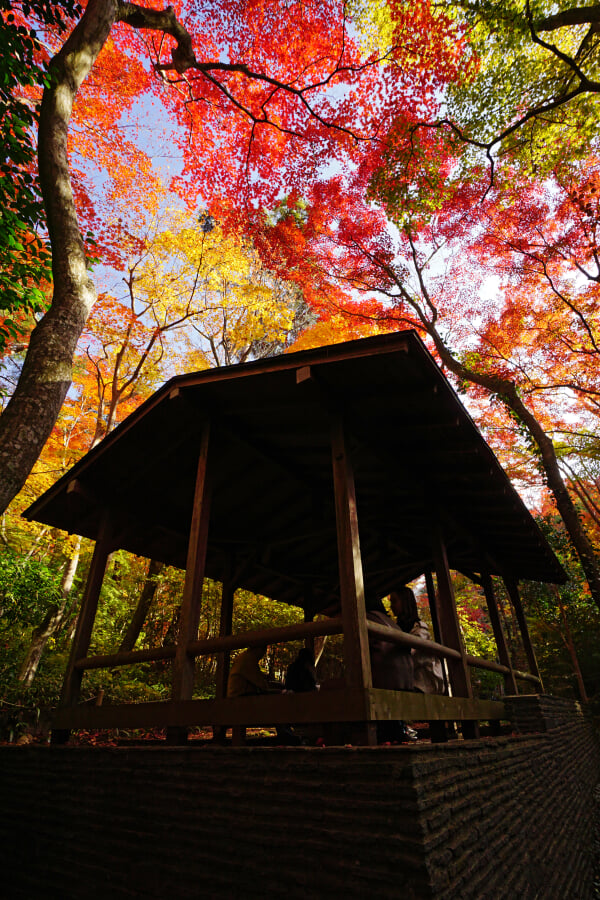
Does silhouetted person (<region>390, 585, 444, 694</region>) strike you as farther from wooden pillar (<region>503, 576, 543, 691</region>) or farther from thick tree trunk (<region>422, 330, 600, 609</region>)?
thick tree trunk (<region>422, 330, 600, 609</region>)

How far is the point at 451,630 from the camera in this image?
214 inches

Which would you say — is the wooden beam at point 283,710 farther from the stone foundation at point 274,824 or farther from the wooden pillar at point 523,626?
the wooden pillar at point 523,626

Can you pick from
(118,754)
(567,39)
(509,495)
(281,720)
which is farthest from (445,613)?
(567,39)

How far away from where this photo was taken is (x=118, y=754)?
3.56 meters

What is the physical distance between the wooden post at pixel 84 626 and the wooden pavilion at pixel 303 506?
2 centimetres

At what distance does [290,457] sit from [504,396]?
33.7 ft

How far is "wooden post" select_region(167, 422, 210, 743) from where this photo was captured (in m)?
3.79

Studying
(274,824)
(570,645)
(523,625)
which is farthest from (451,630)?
(570,645)

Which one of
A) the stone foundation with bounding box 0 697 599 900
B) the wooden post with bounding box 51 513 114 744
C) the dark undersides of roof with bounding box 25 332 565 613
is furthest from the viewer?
the wooden post with bounding box 51 513 114 744

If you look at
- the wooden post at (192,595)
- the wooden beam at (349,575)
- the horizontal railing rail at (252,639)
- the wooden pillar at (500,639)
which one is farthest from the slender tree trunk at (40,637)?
the wooden pillar at (500,639)

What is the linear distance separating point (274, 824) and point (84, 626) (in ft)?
13.1

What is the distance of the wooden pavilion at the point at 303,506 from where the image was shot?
3.57 meters

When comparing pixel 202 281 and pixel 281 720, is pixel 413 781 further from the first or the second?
pixel 202 281

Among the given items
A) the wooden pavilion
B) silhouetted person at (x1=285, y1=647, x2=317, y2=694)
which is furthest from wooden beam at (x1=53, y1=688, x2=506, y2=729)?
silhouetted person at (x1=285, y1=647, x2=317, y2=694)
